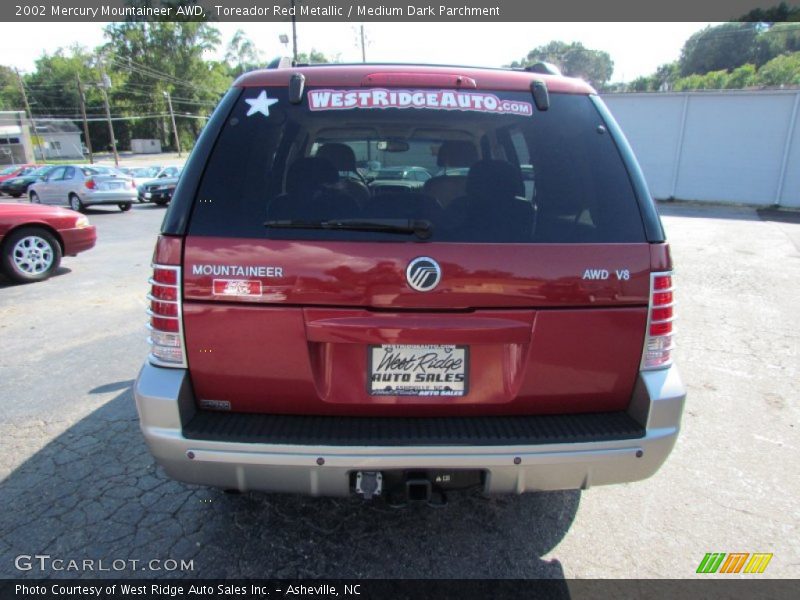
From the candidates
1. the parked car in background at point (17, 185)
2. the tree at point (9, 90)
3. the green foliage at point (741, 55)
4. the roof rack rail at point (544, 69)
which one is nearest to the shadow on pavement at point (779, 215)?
the roof rack rail at point (544, 69)

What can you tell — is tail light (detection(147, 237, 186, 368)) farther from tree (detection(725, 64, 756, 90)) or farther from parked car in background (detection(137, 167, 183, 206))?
tree (detection(725, 64, 756, 90))

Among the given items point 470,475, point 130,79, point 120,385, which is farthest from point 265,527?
point 130,79

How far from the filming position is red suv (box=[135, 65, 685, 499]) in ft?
6.54

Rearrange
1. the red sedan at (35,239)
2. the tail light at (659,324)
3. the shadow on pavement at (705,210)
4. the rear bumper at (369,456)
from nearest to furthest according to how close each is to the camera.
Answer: the rear bumper at (369,456)
the tail light at (659,324)
the red sedan at (35,239)
the shadow on pavement at (705,210)

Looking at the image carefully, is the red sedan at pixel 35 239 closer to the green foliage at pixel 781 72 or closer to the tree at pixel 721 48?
the green foliage at pixel 781 72

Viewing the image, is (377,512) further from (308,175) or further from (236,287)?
(308,175)

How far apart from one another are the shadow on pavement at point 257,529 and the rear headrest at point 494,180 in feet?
5.28

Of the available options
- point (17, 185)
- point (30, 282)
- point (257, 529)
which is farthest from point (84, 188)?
point (257, 529)

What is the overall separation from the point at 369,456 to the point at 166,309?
954mm

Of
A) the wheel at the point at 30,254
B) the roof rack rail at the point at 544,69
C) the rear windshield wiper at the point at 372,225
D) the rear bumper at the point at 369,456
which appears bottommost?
the wheel at the point at 30,254

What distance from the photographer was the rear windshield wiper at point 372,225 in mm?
2014

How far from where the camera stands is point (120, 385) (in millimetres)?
4199

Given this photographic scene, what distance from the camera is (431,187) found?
2.39 metres

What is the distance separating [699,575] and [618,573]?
0.35m
